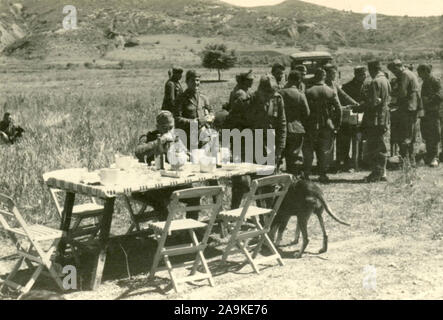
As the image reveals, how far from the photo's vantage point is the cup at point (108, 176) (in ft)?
19.2

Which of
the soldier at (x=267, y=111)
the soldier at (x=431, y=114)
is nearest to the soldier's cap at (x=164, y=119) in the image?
the soldier at (x=267, y=111)

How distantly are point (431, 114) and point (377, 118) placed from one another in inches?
94.4

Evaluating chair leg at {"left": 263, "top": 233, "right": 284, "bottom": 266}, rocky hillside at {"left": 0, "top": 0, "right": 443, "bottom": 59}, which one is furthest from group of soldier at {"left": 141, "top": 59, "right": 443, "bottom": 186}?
rocky hillside at {"left": 0, "top": 0, "right": 443, "bottom": 59}

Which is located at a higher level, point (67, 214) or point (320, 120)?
point (320, 120)

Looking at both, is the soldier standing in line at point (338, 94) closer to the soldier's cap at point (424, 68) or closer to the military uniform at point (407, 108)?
the military uniform at point (407, 108)

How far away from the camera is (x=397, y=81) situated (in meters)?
12.2

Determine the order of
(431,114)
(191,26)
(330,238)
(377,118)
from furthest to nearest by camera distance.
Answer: (191,26), (431,114), (377,118), (330,238)

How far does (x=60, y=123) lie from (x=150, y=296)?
11.1 meters

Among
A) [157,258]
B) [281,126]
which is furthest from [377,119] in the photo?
[157,258]

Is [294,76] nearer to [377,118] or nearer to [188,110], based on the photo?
[188,110]

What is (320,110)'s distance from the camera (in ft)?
34.4

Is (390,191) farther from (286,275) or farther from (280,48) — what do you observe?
(280,48)

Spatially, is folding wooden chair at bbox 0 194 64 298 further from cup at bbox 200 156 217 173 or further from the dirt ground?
cup at bbox 200 156 217 173
